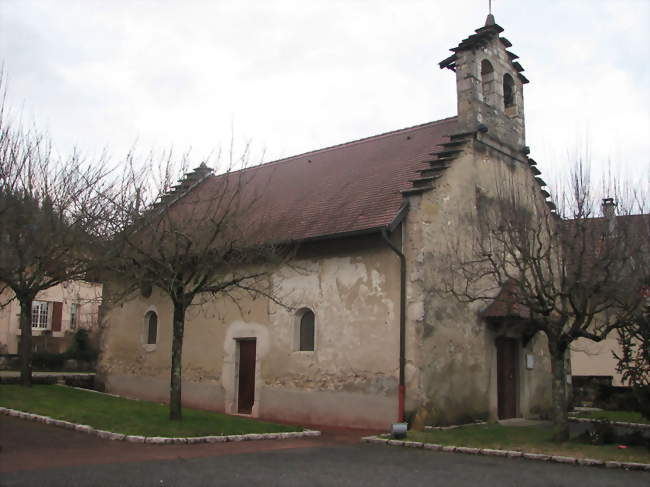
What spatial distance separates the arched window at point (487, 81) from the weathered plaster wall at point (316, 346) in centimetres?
587

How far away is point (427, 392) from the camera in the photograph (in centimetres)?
1458

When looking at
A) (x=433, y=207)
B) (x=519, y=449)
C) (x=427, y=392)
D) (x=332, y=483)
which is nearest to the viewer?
(x=332, y=483)

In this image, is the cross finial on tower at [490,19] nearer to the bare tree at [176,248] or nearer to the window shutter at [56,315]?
the bare tree at [176,248]

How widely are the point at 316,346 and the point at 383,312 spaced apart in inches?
84.8

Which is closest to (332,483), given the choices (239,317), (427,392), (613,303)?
(427,392)

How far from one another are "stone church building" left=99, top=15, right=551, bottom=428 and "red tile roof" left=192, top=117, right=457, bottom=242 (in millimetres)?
61

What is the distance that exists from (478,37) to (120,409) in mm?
13213

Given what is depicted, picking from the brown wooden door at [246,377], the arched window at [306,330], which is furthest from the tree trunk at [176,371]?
the brown wooden door at [246,377]

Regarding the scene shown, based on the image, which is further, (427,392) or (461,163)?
(461,163)

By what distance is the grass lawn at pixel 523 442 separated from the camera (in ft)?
36.9

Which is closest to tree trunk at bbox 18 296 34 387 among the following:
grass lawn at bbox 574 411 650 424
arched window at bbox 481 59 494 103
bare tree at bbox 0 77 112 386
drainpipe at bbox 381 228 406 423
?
bare tree at bbox 0 77 112 386

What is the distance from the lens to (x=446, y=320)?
1540 cm

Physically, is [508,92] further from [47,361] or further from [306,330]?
[47,361]

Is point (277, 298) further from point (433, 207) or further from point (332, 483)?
point (332, 483)
